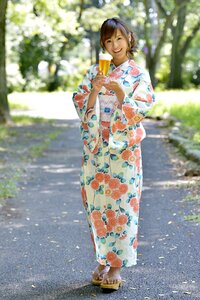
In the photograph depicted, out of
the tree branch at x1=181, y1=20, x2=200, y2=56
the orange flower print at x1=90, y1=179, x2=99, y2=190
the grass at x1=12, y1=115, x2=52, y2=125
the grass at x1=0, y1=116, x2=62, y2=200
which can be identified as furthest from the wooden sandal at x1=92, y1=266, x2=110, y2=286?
the tree branch at x1=181, y1=20, x2=200, y2=56

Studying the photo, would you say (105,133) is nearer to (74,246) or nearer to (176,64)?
(74,246)

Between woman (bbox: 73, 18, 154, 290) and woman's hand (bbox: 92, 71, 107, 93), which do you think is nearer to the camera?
woman's hand (bbox: 92, 71, 107, 93)

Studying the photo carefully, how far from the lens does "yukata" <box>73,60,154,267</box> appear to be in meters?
4.57

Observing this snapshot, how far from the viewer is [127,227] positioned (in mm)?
4656

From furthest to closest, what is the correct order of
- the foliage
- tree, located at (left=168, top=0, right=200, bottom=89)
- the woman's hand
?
tree, located at (left=168, top=0, right=200, bottom=89) < the foliage < the woman's hand

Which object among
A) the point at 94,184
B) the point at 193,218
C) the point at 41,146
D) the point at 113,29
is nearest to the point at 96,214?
the point at 94,184

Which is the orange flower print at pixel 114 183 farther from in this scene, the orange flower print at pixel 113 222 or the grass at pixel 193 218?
the grass at pixel 193 218

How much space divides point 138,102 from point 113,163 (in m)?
0.44

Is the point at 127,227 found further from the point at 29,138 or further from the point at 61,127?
the point at 61,127

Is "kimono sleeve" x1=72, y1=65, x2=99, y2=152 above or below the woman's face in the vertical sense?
below

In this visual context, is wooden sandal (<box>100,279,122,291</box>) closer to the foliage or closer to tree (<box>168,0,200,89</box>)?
A: the foliage

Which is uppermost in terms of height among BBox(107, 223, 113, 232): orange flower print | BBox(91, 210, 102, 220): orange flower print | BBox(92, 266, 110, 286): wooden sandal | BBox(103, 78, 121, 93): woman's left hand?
BBox(103, 78, 121, 93): woman's left hand

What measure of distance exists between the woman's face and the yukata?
0.06 m

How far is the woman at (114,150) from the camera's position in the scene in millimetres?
4562
